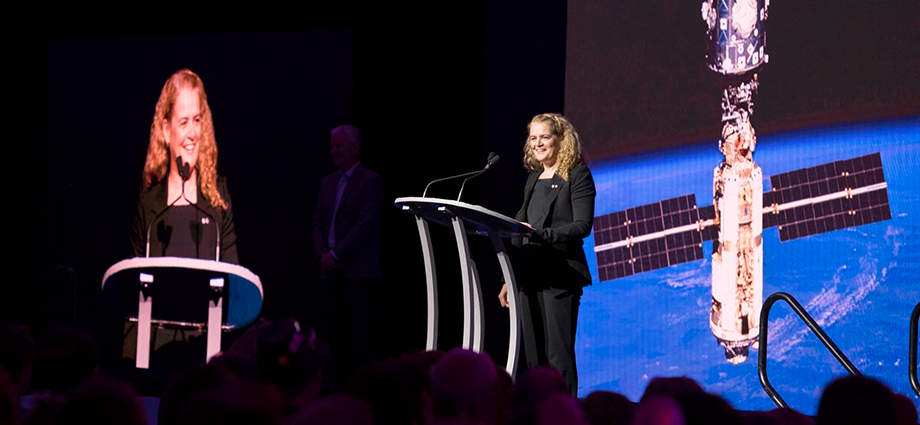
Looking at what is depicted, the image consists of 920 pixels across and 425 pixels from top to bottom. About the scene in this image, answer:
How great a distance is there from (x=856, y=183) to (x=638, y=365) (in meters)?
1.65

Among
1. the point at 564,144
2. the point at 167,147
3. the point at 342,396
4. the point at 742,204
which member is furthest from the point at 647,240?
the point at 342,396

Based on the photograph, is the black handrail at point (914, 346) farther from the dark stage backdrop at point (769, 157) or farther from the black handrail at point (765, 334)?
the dark stage backdrop at point (769, 157)

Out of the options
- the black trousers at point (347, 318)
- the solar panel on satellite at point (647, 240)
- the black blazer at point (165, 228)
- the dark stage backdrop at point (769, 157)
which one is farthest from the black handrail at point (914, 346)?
the black blazer at point (165, 228)

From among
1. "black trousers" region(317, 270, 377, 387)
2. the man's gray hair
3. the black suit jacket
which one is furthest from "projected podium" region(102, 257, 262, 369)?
the man's gray hair

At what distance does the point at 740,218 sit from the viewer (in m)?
5.52

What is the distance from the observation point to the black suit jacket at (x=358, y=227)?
5.64m

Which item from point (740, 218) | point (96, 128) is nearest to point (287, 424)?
point (740, 218)

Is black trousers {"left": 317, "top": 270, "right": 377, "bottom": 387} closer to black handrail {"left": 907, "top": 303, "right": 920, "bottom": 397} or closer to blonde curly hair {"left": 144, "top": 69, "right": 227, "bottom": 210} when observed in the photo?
blonde curly hair {"left": 144, "top": 69, "right": 227, "bottom": 210}

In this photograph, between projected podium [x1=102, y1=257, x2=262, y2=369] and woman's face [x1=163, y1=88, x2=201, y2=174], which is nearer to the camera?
projected podium [x1=102, y1=257, x2=262, y2=369]

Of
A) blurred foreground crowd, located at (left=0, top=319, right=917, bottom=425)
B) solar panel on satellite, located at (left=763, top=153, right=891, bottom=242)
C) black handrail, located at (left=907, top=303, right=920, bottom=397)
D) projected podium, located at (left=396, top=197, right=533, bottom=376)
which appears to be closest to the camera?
blurred foreground crowd, located at (left=0, top=319, right=917, bottom=425)

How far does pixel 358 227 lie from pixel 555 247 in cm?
185

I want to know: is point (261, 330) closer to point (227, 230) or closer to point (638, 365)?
point (638, 365)

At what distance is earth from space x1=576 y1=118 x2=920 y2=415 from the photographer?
205 inches

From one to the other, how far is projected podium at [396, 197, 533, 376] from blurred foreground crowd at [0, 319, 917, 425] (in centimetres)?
124
